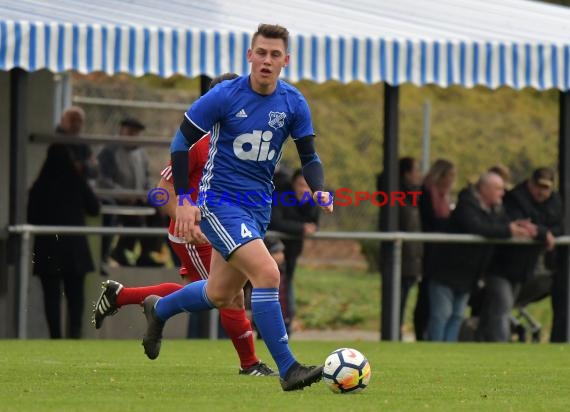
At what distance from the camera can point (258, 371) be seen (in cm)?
918

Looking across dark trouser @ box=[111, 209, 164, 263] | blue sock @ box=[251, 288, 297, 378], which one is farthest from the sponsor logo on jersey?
dark trouser @ box=[111, 209, 164, 263]

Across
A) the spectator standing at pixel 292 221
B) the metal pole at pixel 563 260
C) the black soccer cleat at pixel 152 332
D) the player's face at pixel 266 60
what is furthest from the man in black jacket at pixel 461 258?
the player's face at pixel 266 60

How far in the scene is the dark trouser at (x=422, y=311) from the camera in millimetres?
A: 15227

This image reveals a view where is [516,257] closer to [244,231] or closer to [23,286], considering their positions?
[23,286]

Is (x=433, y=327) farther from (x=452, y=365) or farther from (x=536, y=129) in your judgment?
(x=536, y=129)

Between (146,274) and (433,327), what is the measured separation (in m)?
2.89

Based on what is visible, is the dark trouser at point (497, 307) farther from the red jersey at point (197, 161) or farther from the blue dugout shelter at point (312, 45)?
the red jersey at point (197, 161)

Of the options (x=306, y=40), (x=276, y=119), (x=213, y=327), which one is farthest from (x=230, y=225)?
(x=213, y=327)

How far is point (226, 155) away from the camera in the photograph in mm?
8164

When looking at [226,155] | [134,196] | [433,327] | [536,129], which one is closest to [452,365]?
[226,155]

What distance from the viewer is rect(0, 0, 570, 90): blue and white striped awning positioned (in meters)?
13.5

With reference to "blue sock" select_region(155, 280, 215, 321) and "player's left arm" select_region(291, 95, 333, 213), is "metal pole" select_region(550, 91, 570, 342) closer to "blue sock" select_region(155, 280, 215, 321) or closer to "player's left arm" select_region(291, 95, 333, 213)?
"blue sock" select_region(155, 280, 215, 321)

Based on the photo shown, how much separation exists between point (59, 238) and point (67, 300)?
0.62 meters

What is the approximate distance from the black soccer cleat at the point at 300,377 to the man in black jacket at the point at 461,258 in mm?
7165
